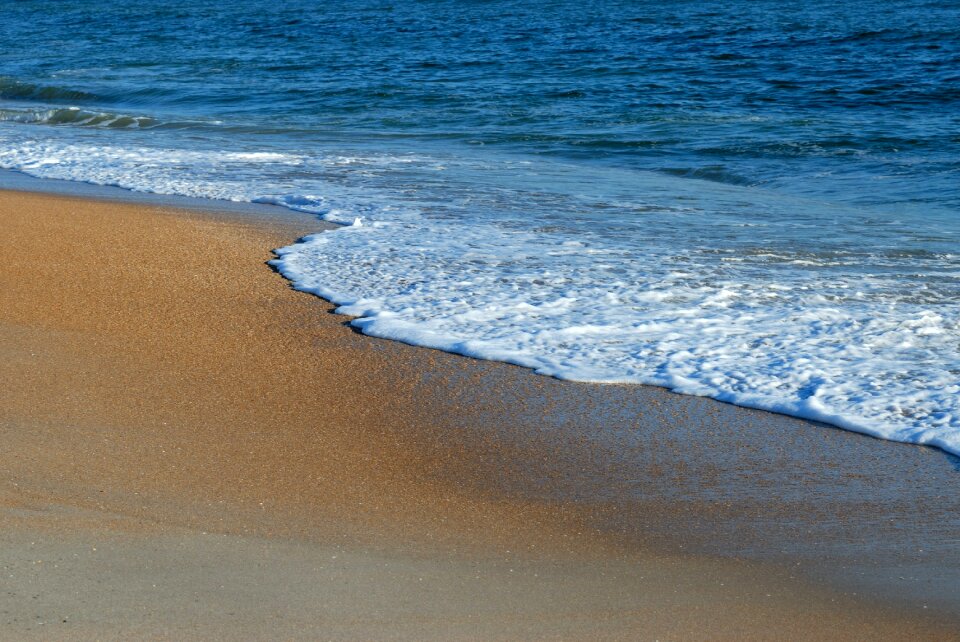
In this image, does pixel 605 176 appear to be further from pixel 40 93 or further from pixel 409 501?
pixel 40 93

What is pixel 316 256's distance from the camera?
654 cm

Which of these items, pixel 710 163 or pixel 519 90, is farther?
pixel 519 90

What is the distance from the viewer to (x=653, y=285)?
5738 mm

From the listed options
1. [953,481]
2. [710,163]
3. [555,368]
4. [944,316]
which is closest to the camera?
[953,481]

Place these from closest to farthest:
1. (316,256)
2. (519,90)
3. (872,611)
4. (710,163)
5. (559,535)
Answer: (872,611), (559,535), (316,256), (710,163), (519,90)

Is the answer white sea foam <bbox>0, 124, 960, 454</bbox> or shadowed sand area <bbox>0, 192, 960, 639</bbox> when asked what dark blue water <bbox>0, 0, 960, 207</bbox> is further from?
shadowed sand area <bbox>0, 192, 960, 639</bbox>

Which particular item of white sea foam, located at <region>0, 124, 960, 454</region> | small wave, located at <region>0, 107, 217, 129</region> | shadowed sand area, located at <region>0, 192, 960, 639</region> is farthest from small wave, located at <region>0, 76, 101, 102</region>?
shadowed sand area, located at <region>0, 192, 960, 639</region>

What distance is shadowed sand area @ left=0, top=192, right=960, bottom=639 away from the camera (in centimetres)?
263

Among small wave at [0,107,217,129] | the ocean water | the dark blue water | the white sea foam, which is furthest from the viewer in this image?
small wave at [0,107,217,129]

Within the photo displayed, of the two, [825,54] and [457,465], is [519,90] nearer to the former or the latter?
[825,54]

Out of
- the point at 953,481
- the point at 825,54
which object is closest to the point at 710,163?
the point at 953,481

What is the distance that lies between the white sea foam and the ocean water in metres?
0.02

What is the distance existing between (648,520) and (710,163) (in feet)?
28.2

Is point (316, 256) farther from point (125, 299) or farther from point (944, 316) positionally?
point (944, 316)
